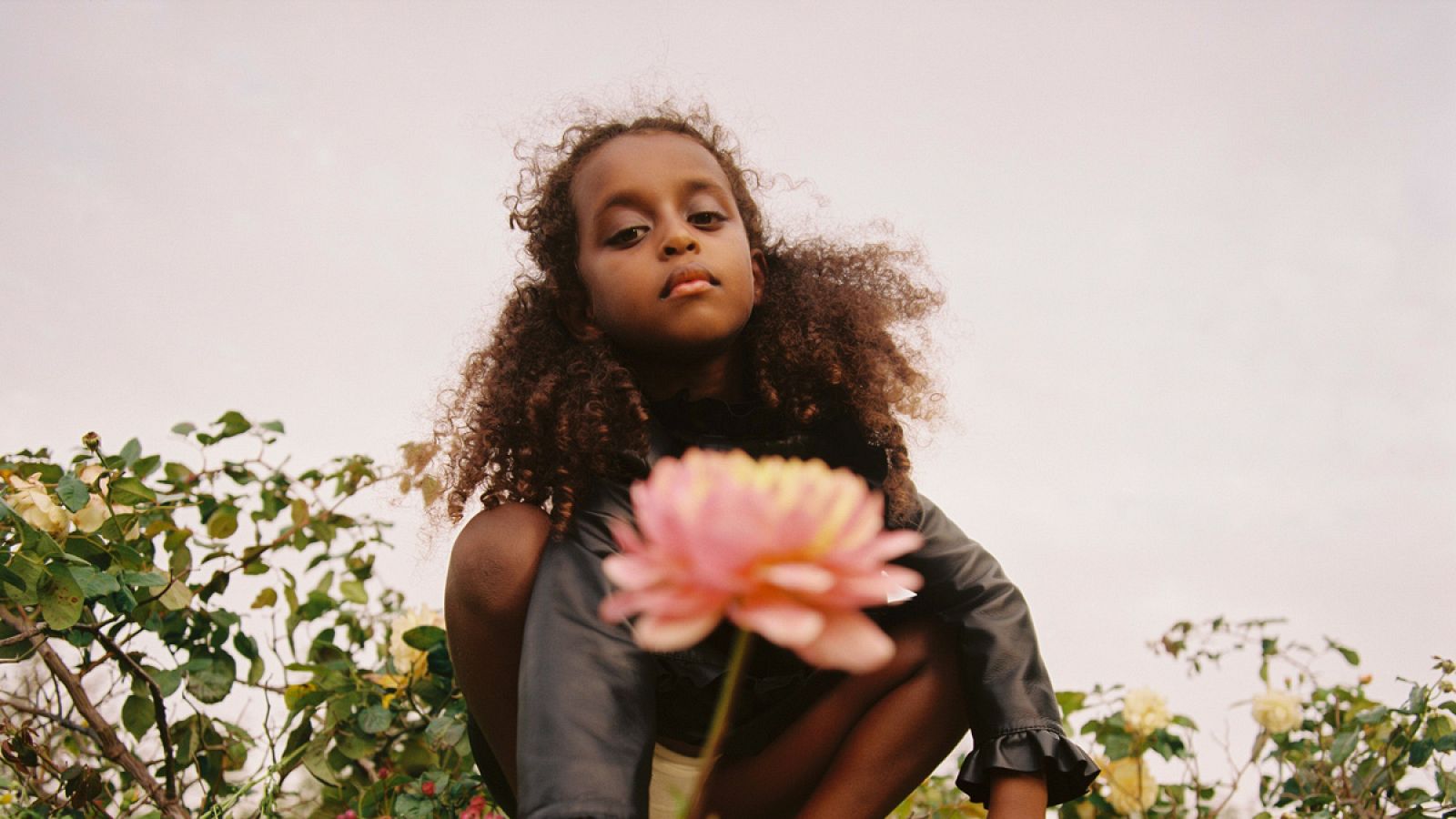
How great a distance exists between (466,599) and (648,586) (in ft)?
2.92

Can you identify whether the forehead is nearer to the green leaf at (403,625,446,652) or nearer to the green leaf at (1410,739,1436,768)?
the green leaf at (403,625,446,652)

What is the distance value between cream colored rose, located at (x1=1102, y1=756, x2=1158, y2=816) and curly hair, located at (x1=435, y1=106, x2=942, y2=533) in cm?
87

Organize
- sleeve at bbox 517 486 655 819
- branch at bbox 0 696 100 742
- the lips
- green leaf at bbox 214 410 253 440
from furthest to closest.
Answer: green leaf at bbox 214 410 253 440 → branch at bbox 0 696 100 742 → the lips → sleeve at bbox 517 486 655 819

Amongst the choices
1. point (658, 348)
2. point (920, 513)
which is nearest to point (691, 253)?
point (658, 348)

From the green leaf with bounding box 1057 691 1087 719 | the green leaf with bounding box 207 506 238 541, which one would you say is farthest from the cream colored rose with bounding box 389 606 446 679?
the green leaf with bounding box 1057 691 1087 719

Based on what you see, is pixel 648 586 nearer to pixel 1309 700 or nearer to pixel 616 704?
pixel 616 704

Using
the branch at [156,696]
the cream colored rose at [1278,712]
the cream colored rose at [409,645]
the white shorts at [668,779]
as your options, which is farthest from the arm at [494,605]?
the cream colored rose at [1278,712]

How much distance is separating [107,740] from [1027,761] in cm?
131

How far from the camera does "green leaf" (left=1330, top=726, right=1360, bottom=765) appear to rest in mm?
1839

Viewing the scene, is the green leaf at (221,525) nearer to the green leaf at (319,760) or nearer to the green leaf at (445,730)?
the green leaf at (319,760)

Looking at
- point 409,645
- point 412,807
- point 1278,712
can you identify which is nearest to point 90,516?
point 409,645

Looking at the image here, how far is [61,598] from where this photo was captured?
1.44 meters

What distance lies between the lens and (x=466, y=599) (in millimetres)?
1224

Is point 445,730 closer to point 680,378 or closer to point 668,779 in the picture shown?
point 668,779
